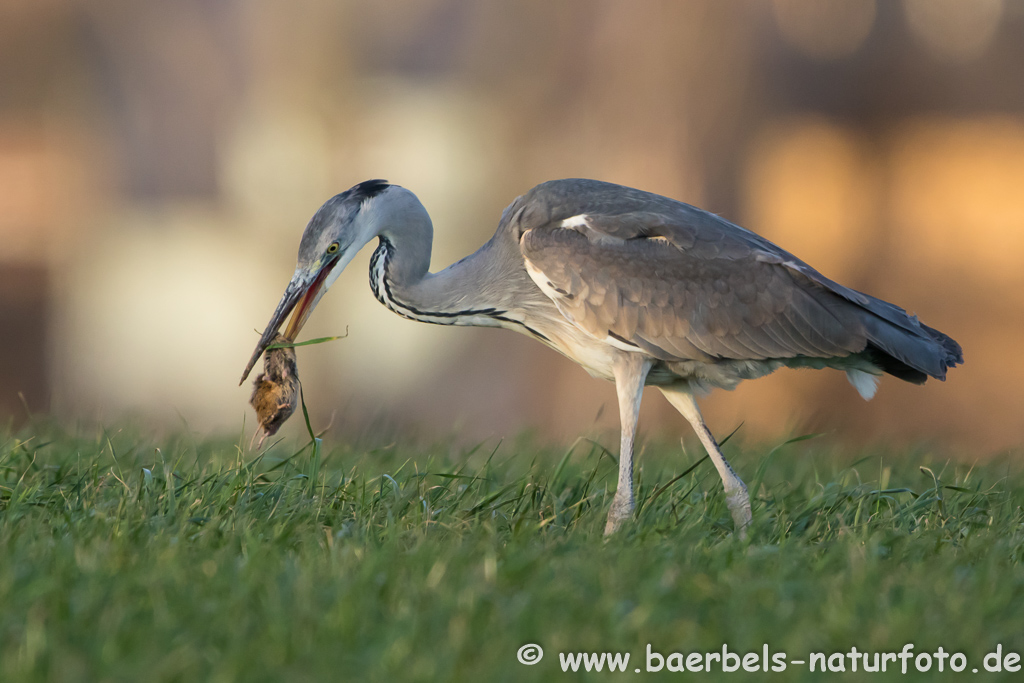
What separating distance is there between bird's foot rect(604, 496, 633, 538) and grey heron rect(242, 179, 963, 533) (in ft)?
0.06

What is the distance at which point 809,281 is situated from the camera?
548 centimetres

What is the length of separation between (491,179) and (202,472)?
10.8m

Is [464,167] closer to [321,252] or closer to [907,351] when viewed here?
[321,252]

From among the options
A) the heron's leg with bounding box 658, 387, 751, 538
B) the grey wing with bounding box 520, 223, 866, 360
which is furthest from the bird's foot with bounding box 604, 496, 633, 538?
the grey wing with bounding box 520, 223, 866, 360

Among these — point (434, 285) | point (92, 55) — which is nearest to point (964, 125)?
point (434, 285)

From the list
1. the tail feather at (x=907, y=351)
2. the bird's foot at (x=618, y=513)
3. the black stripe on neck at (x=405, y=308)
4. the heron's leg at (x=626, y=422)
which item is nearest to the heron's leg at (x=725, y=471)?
the heron's leg at (x=626, y=422)

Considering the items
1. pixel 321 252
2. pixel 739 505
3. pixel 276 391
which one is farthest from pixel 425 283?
pixel 739 505

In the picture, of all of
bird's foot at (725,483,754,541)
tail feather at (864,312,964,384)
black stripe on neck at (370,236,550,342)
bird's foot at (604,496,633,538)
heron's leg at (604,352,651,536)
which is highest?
black stripe on neck at (370,236,550,342)

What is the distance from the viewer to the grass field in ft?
10.4

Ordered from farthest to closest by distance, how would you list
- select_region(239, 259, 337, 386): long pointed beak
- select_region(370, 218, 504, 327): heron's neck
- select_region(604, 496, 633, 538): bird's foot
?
select_region(370, 218, 504, 327): heron's neck → select_region(239, 259, 337, 386): long pointed beak → select_region(604, 496, 633, 538): bird's foot

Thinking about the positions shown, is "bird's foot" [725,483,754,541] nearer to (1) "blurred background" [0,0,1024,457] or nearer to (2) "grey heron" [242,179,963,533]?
(2) "grey heron" [242,179,963,533]

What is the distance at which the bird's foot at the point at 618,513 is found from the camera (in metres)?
4.84

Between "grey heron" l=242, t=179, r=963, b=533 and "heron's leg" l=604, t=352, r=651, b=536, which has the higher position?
"grey heron" l=242, t=179, r=963, b=533

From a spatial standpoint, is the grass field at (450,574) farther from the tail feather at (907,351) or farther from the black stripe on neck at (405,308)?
the black stripe on neck at (405,308)
